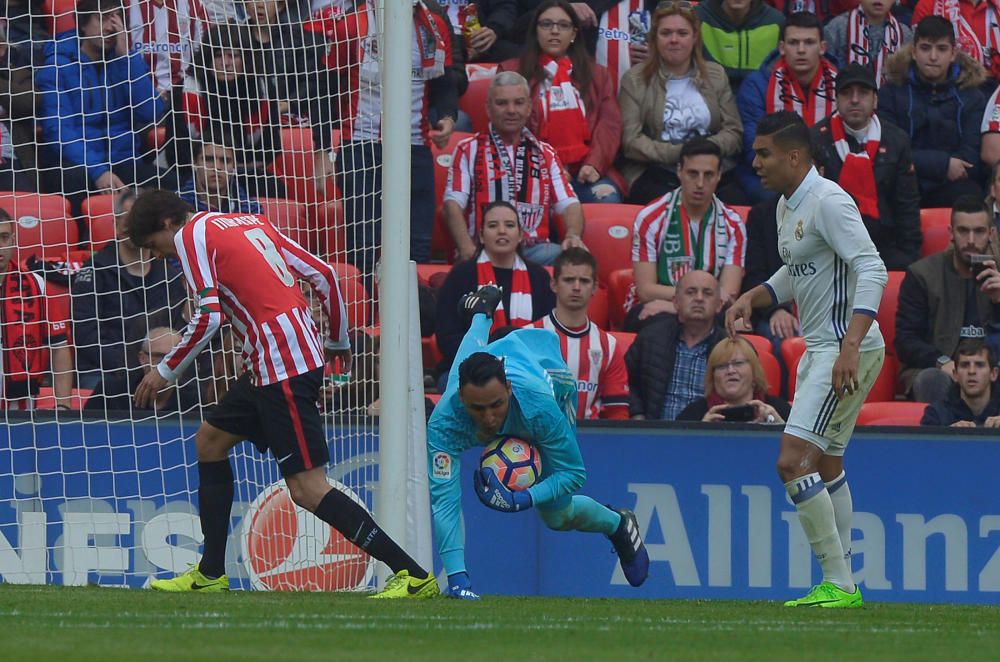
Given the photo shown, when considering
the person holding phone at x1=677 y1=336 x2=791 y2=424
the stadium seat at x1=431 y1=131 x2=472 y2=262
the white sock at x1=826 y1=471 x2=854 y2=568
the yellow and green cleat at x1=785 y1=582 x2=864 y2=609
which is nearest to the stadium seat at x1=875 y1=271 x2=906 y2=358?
the person holding phone at x1=677 y1=336 x2=791 y2=424

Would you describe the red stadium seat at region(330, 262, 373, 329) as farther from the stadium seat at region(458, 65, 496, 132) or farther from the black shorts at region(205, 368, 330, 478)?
the stadium seat at region(458, 65, 496, 132)

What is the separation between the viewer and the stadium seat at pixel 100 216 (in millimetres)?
9867

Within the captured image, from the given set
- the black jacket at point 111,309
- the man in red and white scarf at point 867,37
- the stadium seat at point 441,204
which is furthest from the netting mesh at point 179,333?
the man in red and white scarf at point 867,37

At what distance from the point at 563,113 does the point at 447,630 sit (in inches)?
266

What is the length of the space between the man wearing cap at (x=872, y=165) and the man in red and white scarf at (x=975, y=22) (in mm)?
1857

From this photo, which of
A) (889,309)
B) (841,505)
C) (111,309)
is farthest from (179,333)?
(889,309)

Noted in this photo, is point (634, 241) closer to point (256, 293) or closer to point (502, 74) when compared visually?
point (502, 74)

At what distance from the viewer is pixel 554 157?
11.4 meters

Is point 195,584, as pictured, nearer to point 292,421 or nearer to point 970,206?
point 292,421

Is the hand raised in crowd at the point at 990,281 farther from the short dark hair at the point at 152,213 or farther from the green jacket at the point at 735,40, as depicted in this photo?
the short dark hair at the point at 152,213

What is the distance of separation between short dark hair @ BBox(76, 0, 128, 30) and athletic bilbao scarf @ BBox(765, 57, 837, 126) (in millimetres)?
4893

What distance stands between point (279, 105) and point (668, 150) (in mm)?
3841

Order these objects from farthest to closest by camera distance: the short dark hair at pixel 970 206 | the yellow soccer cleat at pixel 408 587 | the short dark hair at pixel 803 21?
the short dark hair at pixel 803 21 → the short dark hair at pixel 970 206 → the yellow soccer cleat at pixel 408 587

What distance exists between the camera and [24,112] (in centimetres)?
972
